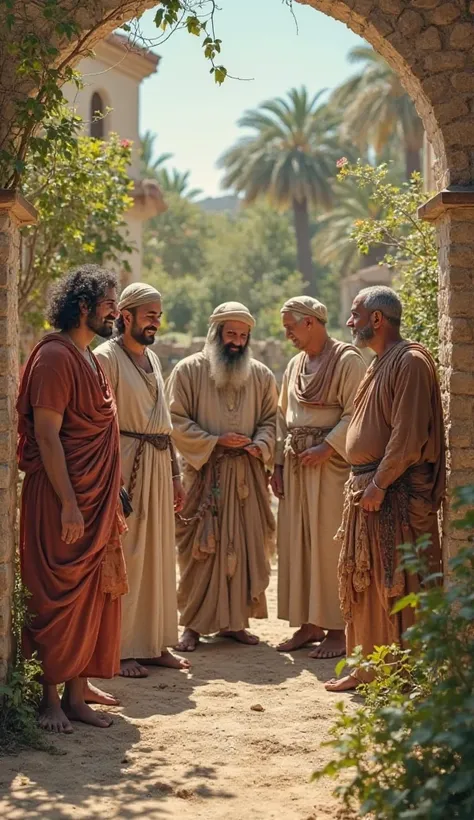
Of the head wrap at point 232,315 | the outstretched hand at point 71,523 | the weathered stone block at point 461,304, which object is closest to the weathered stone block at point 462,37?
the weathered stone block at point 461,304

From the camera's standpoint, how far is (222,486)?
290 inches

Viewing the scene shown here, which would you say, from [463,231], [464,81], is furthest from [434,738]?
[464,81]

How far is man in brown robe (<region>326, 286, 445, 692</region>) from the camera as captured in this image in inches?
227

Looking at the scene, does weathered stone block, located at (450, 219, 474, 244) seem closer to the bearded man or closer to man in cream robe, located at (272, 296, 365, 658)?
man in cream robe, located at (272, 296, 365, 658)

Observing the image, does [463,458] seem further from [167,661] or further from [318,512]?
[167,661]

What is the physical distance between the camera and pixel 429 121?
5766 millimetres

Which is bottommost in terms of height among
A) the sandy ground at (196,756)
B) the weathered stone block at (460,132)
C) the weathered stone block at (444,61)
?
the sandy ground at (196,756)

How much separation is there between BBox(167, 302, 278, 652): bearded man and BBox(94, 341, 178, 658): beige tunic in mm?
570

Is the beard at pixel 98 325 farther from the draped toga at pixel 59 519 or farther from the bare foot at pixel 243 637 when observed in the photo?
the bare foot at pixel 243 637

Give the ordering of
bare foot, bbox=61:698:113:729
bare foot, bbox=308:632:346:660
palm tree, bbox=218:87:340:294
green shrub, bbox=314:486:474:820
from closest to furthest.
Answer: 1. green shrub, bbox=314:486:474:820
2. bare foot, bbox=61:698:113:729
3. bare foot, bbox=308:632:346:660
4. palm tree, bbox=218:87:340:294

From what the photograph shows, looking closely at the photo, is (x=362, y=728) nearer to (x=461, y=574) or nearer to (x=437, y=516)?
(x=461, y=574)

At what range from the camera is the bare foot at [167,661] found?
22.3ft

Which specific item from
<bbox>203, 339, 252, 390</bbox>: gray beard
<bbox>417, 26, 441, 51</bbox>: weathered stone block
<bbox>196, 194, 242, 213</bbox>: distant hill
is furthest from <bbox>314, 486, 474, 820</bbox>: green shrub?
<bbox>196, 194, 242, 213</bbox>: distant hill

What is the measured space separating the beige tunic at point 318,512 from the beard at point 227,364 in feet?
1.27
